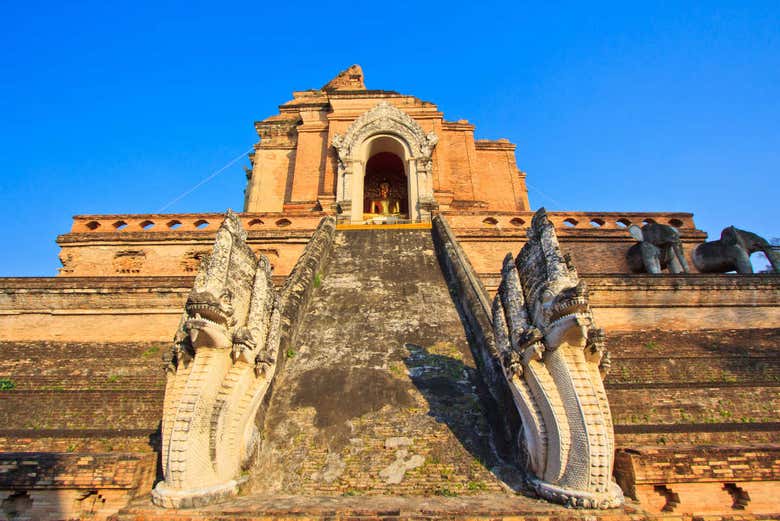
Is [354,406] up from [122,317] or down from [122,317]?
down

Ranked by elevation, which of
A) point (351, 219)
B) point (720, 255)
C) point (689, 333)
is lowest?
point (689, 333)

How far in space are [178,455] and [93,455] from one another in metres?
1.03

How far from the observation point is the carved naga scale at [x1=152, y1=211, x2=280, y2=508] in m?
4.15

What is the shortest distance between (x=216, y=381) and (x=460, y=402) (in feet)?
9.88

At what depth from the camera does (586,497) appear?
3838mm

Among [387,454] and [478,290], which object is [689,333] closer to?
[478,290]

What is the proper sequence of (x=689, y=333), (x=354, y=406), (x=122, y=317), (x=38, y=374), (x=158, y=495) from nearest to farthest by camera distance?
(x=158, y=495), (x=354, y=406), (x=38, y=374), (x=689, y=333), (x=122, y=317)

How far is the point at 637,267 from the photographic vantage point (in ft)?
41.4

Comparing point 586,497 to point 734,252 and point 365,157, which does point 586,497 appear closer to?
point 734,252

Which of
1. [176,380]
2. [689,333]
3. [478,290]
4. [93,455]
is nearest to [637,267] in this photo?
[689,333]

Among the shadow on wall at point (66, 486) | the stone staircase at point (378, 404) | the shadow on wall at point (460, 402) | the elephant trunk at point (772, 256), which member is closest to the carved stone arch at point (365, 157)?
the stone staircase at point (378, 404)

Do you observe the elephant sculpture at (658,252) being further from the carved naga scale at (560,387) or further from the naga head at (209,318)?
the naga head at (209,318)

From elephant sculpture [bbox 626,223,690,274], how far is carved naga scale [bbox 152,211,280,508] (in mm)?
10889

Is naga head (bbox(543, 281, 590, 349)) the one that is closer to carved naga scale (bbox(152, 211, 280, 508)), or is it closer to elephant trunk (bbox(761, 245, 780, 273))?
carved naga scale (bbox(152, 211, 280, 508))
